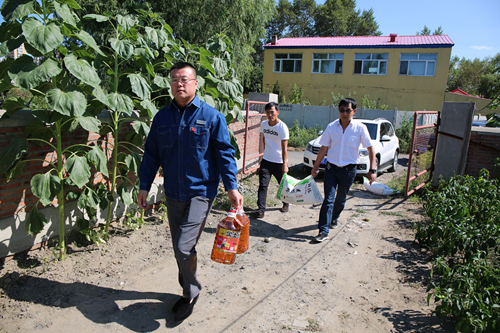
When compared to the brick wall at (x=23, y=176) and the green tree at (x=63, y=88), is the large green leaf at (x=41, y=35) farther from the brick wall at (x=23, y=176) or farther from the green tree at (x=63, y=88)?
the brick wall at (x=23, y=176)

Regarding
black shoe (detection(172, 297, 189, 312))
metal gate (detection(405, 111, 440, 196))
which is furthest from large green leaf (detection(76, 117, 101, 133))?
metal gate (detection(405, 111, 440, 196))

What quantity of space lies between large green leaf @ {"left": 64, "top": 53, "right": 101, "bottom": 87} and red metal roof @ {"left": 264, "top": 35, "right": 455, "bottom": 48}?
25.7m

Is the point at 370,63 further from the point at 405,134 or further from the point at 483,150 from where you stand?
the point at 483,150

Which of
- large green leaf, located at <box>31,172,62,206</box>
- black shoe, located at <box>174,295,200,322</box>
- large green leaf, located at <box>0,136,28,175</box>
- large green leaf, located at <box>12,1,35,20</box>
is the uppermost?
large green leaf, located at <box>12,1,35,20</box>

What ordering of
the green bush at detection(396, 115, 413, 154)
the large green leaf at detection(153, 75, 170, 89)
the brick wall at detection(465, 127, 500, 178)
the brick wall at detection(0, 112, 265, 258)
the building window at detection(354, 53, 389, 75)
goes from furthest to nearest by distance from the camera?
the building window at detection(354, 53, 389, 75) < the green bush at detection(396, 115, 413, 154) < the brick wall at detection(465, 127, 500, 178) < the large green leaf at detection(153, 75, 170, 89) < the brick wall at detection(0, 112, 265, 258)

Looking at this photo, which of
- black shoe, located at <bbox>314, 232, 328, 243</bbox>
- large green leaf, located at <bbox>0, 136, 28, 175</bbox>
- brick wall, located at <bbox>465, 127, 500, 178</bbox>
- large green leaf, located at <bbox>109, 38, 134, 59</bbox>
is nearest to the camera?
large green leaf, located at <bbox>0, 136, 28, 175</bbox>

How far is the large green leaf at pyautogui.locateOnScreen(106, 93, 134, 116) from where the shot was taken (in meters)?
3.84

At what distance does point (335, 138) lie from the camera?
5.31 meters

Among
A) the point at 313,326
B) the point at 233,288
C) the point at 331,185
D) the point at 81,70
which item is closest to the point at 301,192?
the point at 331,185

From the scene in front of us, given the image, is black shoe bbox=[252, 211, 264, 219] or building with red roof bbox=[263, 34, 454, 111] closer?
black shoe bbox=[252, 211, 264, 219]

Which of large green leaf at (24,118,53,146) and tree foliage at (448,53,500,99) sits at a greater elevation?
tree foliage at (448,53,500,99)

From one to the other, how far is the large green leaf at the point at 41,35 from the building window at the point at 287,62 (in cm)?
2702

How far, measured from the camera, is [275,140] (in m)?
6.18

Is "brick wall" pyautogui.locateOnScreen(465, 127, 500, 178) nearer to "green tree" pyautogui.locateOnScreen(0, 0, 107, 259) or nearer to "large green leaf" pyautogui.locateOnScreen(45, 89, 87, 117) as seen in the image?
"green tree" pyautogui.locateOnScreen(0, 0, 107, 259)
